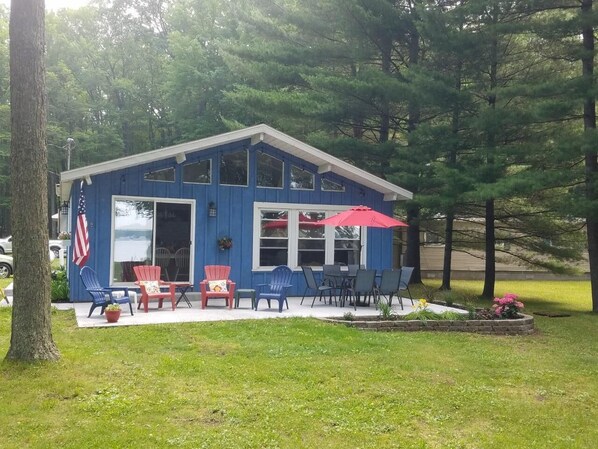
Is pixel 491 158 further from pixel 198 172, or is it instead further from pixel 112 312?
pixel 112 312

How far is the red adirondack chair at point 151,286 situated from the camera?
846cm

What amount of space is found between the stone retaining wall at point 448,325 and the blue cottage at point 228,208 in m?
2.61

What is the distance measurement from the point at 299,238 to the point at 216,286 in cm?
262

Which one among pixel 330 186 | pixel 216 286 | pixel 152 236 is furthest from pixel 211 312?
pixel 330 186

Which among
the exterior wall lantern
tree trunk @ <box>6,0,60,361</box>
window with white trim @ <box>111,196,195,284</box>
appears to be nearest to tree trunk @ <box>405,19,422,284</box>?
the exterior wall lantern

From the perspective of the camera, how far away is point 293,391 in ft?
15.2

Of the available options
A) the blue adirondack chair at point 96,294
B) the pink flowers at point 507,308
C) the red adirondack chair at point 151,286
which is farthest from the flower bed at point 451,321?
the blue adirondack chair at point 96,294

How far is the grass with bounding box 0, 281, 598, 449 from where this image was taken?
3723 mm

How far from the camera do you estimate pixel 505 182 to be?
34.8ft

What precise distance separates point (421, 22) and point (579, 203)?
18.2 ft

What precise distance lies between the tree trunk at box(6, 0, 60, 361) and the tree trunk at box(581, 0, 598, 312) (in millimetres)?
9332

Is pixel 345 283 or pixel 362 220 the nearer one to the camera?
pixel 362 220

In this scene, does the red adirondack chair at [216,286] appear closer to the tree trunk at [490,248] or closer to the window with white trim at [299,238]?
the window with white trim at [299,238]

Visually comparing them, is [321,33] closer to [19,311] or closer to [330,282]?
[330,282]
